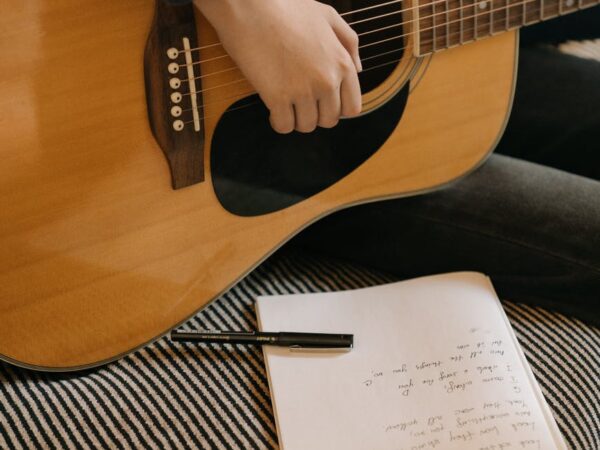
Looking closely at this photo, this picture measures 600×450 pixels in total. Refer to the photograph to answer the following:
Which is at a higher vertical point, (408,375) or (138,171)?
(138,171)

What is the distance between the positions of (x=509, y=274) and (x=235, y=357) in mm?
364

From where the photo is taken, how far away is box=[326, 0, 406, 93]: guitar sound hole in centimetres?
79

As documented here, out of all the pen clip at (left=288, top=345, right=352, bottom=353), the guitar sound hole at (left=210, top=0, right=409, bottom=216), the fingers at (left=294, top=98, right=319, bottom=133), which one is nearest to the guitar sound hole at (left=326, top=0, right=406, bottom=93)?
the guitar sound hole at (left=210, top=0, right=409, bottom=216)

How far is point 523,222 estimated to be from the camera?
88cm

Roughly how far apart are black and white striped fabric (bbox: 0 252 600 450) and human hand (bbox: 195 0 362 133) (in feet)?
0.85

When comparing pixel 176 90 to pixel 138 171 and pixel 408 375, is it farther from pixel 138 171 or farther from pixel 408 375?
pixel 408 375

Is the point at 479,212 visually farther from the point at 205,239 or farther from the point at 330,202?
the point at 205,239

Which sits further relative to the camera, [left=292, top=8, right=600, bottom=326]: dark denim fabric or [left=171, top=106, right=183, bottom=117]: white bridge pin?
[left=292, top=8, right=600, bottom=326]: dark denim fabric

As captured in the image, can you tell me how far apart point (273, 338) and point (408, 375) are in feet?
0.51

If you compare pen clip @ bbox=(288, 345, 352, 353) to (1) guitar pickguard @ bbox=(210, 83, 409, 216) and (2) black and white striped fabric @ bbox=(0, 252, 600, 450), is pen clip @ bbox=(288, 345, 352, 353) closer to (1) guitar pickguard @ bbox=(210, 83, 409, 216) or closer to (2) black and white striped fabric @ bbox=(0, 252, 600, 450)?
(2) black and white striped fabric @ bbox=(0, 252, 600, 450)

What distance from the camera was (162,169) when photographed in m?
0.74

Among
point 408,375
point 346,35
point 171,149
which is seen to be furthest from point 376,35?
point 408,375

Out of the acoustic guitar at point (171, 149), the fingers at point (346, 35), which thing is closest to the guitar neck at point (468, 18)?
Answer: the acoustic guitar at point (171, 149)

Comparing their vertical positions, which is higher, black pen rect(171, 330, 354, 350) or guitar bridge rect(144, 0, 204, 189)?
guitar bridge rect(144, 0, 204, 189)
